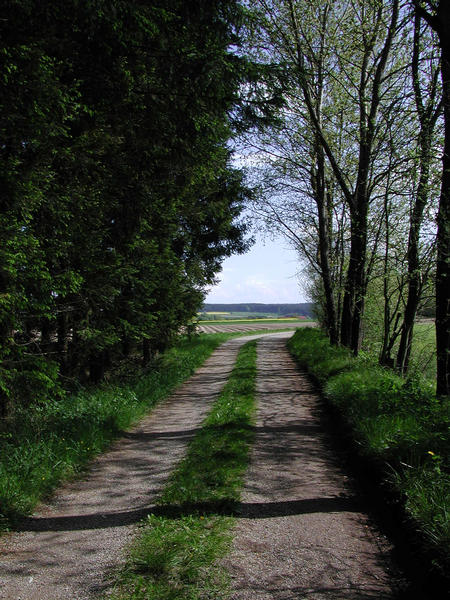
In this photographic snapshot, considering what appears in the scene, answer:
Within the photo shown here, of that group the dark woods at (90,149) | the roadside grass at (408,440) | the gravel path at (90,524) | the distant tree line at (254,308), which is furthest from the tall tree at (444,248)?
the distant tree line at (254,308)

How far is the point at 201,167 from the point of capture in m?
9.57

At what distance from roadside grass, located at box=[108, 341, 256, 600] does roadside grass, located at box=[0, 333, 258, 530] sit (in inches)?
54.9

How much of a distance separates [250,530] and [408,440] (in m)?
2.38

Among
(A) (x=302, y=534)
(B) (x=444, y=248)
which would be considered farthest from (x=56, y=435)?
(B) (x=444, y=248)

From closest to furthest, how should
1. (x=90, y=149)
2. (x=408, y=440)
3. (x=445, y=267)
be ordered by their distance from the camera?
(x=408, y=440) → (x=445, y=267) → (x=90, y=149)

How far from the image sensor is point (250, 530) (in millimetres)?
4035

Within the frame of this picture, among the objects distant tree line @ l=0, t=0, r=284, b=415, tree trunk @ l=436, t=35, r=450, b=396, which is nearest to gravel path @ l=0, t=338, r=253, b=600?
distant tree line @ l=0, t=0, r=284, b=415

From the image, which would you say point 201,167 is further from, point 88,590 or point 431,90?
point 88,590

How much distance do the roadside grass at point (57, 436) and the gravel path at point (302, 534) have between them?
2363mm

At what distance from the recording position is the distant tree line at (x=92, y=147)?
5.65m

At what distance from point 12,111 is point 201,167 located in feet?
15.2

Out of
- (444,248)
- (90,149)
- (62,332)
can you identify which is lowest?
(62,332)

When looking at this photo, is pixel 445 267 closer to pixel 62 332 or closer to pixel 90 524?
pixel 90 524

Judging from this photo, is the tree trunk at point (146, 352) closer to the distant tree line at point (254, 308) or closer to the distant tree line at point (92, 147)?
the distant tree line at point (92, 147)
